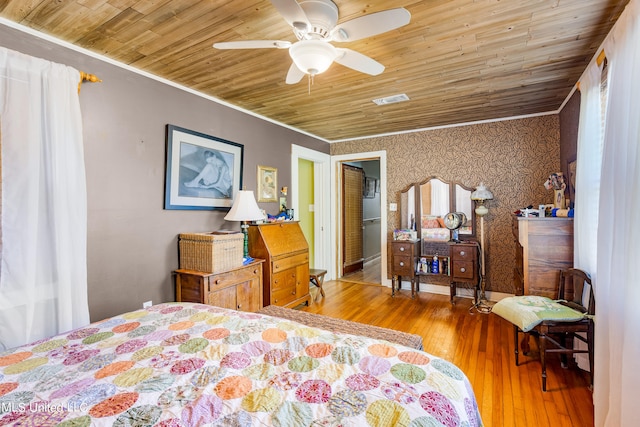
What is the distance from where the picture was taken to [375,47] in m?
2.09

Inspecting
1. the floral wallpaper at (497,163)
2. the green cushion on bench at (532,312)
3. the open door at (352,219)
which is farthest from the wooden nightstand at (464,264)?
the open door at (352,219)

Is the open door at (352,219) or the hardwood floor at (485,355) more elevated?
the open door at (352,219)

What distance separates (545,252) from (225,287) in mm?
2893

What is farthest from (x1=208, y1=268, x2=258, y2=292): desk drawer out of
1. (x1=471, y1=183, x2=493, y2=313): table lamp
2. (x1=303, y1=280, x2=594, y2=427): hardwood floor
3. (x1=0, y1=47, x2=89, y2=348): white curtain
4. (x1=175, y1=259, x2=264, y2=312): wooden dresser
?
(x1=471, y1=183, x2=493, y2=313): table lamp

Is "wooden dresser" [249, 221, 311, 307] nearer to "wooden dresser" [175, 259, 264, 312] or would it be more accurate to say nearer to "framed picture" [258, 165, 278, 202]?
"wooden dresser" [175, 259, 264, 312]

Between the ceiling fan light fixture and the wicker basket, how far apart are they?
164cm

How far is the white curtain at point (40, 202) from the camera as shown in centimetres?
176

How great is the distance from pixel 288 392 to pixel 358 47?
216 cm

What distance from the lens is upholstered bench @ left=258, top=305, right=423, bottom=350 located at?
2.03m

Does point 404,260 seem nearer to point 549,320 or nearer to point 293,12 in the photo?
point 549,320

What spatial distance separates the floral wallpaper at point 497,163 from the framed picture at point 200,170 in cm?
259

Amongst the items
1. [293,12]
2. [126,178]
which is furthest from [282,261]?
[293,12]

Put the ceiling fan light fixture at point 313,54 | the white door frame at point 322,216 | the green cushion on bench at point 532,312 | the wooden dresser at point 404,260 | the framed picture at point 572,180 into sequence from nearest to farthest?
1. the ceiling fan light fixture at point 313,54
2. the green cushion on bench at point 532,312
3. the framed picture at point 572,180
4. the wooden dresser at point 404,260
5. the white door frame at point 322,216

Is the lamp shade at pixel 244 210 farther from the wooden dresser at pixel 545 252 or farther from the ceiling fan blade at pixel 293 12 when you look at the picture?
the wooden dresser at pixel 545 252
